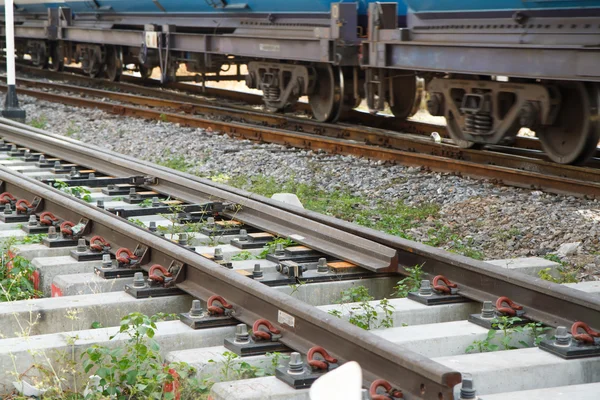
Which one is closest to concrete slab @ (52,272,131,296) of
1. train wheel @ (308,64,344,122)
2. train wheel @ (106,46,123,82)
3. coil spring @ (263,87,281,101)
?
train wheel @ (308,64,344,122)

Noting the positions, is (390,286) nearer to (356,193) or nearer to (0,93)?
(356,193)

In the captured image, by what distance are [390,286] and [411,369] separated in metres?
1.67

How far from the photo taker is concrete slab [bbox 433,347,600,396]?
3.19m

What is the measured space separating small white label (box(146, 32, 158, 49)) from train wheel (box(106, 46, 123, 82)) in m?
2.88

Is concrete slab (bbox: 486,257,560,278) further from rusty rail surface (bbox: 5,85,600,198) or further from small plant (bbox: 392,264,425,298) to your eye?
rusty rail surface (bbox: 5,85,600,198)

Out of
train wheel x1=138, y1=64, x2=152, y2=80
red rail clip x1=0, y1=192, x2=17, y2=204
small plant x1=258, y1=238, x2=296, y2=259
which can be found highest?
train wheel x1=138, y1=64, x2=152, y2=80

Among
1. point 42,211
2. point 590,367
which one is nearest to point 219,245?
point 42,211

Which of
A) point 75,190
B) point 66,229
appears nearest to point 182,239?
point 66,229

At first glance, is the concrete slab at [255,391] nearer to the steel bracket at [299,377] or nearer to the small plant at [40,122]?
the steel bracket at [299,377]

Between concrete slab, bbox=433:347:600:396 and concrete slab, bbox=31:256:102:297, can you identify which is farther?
concrete slab, bbox=31:256:102:297

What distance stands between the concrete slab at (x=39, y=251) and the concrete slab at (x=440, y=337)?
2125 millimetres

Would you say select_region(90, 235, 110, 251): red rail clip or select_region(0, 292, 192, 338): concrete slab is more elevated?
select_region(90, 235, 110, 251): red rail clip

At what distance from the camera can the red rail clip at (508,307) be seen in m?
3.85

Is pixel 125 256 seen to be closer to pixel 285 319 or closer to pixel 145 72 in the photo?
pixel 285 319
